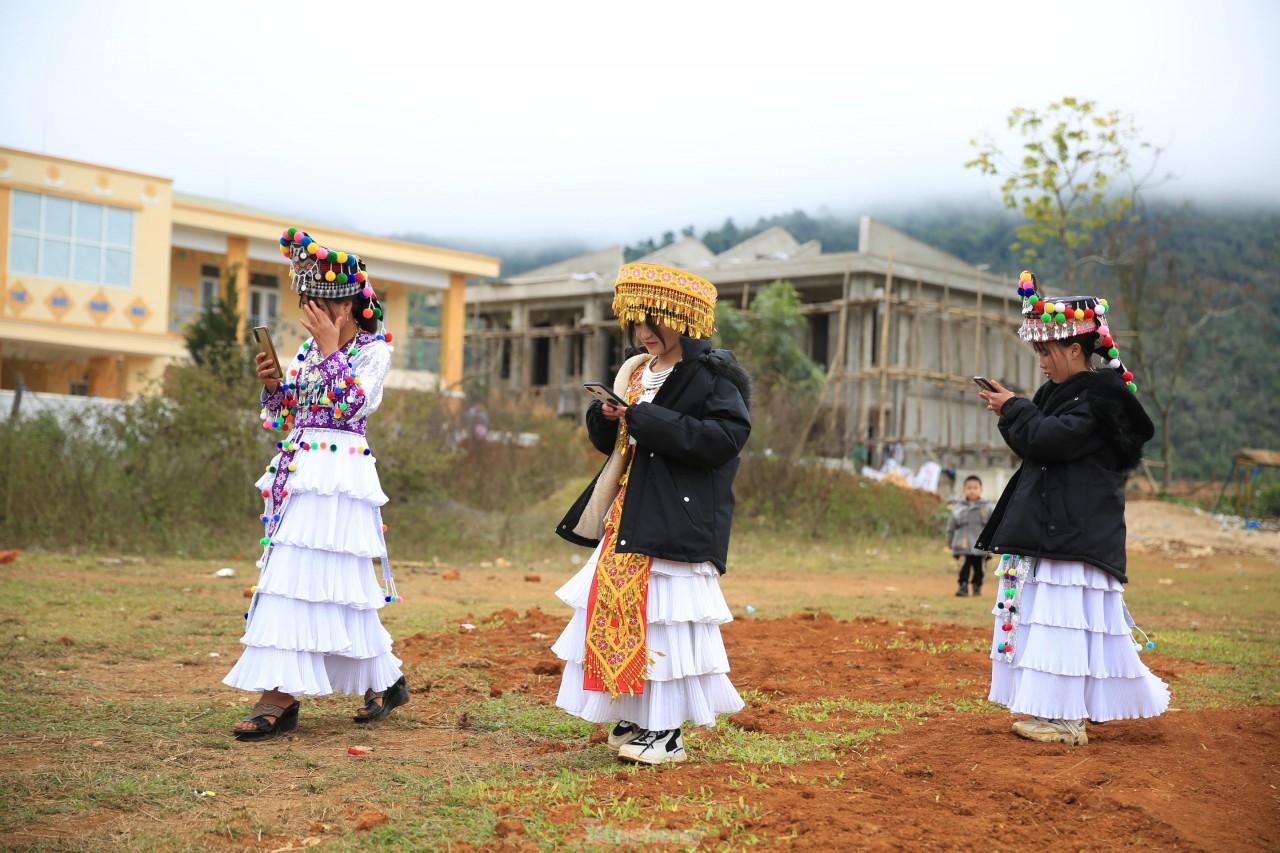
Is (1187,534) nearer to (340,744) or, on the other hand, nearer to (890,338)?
(890,338)

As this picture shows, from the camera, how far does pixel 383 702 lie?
5.98m

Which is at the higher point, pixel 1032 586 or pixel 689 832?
pixel 1032 586

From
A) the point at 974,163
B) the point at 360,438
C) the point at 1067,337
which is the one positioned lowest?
the point at 360,438

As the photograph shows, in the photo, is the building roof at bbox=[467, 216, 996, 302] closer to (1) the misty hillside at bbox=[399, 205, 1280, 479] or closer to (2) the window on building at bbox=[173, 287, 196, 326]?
(1) the misty hillside at bbox=[399, 205, 1280, 479]

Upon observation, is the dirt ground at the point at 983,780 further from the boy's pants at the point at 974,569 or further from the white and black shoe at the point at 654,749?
the boy's pants at the point at 974,569

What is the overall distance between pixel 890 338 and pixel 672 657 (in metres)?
27.2

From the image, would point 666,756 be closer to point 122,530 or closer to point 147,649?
point 147,649

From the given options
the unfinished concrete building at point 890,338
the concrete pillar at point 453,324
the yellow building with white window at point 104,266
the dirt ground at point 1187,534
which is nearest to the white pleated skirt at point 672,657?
the dirt ground at point 1187,534

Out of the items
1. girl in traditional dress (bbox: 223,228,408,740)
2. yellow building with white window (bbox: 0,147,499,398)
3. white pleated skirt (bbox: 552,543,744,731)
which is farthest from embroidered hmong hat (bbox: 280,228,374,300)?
yellow building with white window (bbox: 0,147,499,398)

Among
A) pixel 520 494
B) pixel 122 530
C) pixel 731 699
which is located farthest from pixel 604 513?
pixel 520 494

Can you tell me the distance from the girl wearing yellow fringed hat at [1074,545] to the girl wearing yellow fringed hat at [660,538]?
138 centimetres

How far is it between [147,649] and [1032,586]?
5.67 metres

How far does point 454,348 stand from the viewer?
35.0 meters

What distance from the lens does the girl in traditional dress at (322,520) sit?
18.2 feet
